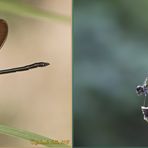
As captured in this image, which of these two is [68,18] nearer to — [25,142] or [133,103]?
[133,103]

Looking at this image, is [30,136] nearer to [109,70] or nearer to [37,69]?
[37,69]

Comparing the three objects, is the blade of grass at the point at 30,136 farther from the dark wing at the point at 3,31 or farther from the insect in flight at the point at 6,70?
the dark wing at the point at 3,31

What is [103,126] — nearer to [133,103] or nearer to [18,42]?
[133,103]

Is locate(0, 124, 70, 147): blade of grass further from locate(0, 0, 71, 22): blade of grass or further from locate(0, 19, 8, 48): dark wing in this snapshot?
locate(0, 0, 71, 22): blade of grass

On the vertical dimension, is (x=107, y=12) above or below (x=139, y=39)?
above

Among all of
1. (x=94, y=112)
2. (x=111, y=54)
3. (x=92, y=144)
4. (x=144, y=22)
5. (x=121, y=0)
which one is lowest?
(x=92, y=144)

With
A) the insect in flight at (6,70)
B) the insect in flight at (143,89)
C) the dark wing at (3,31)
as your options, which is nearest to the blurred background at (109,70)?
the insect in flight at (143,89)

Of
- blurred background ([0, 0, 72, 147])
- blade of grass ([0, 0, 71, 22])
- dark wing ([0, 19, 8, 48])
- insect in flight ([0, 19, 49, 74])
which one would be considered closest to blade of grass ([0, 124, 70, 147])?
blurred background ([0, 0, 72, 147])

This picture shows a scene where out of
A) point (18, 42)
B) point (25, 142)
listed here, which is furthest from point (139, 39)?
point (25, 142)
